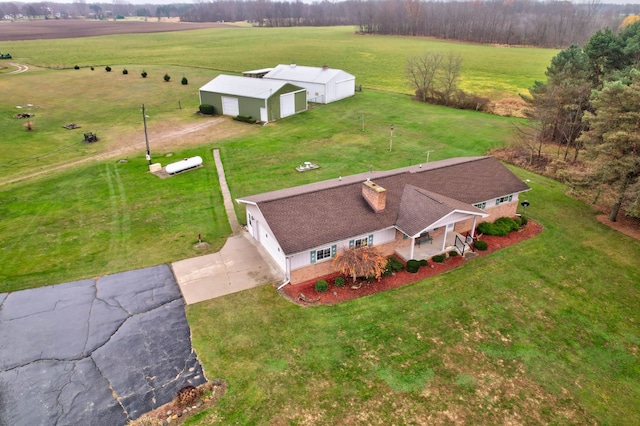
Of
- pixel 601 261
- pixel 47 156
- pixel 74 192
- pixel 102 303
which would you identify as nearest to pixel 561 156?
pixel 601 261

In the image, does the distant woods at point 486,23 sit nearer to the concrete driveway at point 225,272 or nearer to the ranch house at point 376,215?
the ranch house at point 376,215

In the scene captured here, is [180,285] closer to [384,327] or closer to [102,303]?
[102,303]

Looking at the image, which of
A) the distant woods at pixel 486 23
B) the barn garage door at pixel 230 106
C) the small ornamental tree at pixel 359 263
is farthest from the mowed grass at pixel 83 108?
the distant woods at pixel 486 23

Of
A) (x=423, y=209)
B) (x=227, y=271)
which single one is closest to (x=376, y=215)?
(x=423, y=209)

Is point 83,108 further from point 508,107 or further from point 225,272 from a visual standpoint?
point 508,107

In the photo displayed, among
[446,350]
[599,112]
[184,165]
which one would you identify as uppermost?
[599,112]
